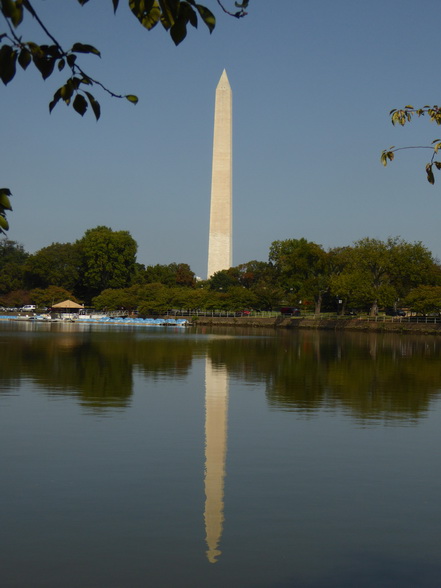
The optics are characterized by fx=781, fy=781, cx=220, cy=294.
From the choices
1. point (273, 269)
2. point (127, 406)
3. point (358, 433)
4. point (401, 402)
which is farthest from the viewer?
point (273, 269)

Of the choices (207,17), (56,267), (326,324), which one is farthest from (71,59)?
(56,267)

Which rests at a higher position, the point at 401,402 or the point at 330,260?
the point at 330,260

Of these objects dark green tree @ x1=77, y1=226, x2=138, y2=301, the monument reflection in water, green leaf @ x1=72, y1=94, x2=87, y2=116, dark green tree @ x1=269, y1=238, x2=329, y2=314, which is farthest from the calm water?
dark green tree @ x1=77, y1=226, x2=138, y2=301

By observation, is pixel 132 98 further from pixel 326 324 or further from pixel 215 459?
pixel 326 324

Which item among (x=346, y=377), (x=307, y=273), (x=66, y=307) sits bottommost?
(x=346, y=377)

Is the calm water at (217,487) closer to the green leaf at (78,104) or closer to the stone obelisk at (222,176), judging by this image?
the green leaf at (78,104)

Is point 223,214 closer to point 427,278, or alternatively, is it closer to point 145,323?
point 145,323

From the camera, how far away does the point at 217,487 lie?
32.1 ft

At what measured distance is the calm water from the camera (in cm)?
704

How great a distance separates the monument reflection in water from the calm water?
0.03 m

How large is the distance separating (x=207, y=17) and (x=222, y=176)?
80.7 metres

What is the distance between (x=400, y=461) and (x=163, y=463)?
3515mm

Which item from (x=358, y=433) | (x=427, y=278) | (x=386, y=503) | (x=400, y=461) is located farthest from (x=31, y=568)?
(x=427, y=278)

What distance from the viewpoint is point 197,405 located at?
17391 millimetres
